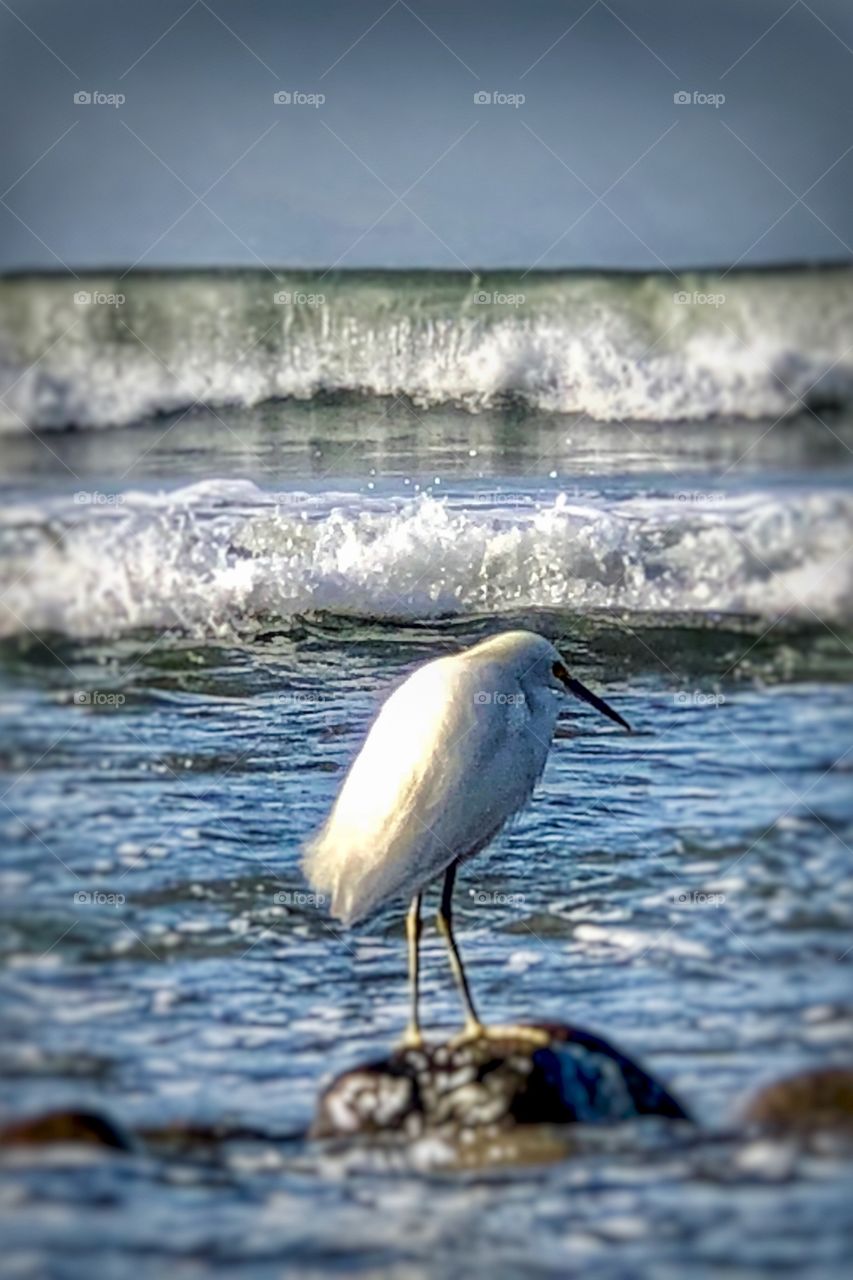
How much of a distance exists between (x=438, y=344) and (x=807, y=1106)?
96.8 inches

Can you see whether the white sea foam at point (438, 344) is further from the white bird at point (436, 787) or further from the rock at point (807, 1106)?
the rock at point (807, 1106)

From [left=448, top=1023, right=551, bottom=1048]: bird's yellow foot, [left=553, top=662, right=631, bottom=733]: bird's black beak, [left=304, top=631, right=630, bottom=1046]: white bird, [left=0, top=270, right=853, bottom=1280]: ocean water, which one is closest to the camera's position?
[left=448, top=1023, right=551, bottom=1048]: bird's yellow foot

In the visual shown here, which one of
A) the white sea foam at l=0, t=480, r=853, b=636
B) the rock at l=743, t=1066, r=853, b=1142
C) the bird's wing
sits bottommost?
the rock at l=743, t=1066, r=853, b=1142

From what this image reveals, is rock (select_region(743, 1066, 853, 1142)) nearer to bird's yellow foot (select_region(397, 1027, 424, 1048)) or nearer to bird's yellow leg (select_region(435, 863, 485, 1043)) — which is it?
bird's yellow leg (select_region(435, 863, 485, 1043))

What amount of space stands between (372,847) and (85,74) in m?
2.22

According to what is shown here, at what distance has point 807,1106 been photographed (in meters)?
4.31

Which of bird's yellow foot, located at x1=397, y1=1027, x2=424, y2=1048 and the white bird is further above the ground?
the white bird

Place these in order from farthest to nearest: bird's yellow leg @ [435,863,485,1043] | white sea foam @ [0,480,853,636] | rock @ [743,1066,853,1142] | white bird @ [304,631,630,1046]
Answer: white sea foam @ [0,480,853,636] < white bird @ [304,631,630,1046] < bird's yellow leg @ [435,863,485,1043] < rock @ [743,1066,853,1142]

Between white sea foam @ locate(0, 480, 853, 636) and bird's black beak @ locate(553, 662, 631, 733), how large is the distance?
0.46 metres

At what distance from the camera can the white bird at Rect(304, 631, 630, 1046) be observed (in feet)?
15.2

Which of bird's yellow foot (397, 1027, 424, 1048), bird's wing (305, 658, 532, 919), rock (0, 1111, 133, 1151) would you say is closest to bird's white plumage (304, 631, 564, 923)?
bird's wing (305, 658, 532, 919)

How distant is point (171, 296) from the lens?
5.46 metres

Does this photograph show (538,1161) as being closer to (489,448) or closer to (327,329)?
(489,448)

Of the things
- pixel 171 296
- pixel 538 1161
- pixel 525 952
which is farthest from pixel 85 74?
pixel 538 1161
